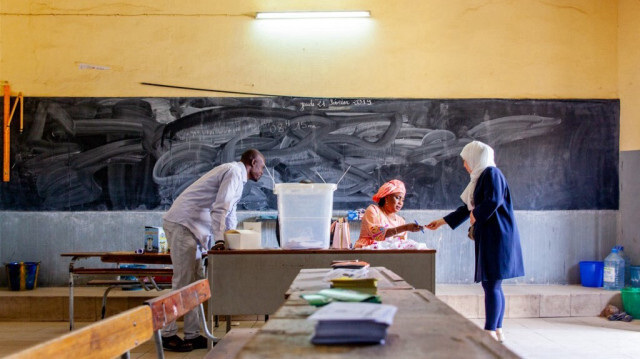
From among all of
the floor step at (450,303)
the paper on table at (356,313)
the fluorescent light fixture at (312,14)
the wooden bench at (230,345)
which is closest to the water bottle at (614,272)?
the floor step at (450,303)

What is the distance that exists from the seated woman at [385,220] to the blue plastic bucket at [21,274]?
12.3 ft

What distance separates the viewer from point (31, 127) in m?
7.33

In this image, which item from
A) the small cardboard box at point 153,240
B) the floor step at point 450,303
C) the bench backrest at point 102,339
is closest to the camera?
the bench backrest at point 102,339

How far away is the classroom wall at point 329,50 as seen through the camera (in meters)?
7.37

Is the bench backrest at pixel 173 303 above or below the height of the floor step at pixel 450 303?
above

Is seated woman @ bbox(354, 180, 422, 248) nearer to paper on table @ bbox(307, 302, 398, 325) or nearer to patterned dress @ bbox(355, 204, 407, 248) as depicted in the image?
patterned dress @ bbox(355, 204, 407, 248)

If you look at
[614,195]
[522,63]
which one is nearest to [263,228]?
[522,63]

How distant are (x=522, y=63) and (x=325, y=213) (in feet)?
12.8

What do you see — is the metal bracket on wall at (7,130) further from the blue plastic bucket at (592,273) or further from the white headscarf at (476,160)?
the blue plastic bucket at (592,273)

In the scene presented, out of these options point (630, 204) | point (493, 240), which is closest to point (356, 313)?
point (493, 240)

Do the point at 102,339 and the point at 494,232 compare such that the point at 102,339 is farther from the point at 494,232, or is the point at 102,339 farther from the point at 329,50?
the point at 329,50

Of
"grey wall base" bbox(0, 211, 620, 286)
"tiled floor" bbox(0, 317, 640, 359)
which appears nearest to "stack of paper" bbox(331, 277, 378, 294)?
"tiled floor" bbox(0, 317, 640, 359)

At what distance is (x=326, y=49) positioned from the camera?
7.39m

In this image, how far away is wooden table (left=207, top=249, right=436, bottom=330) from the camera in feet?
14.5
